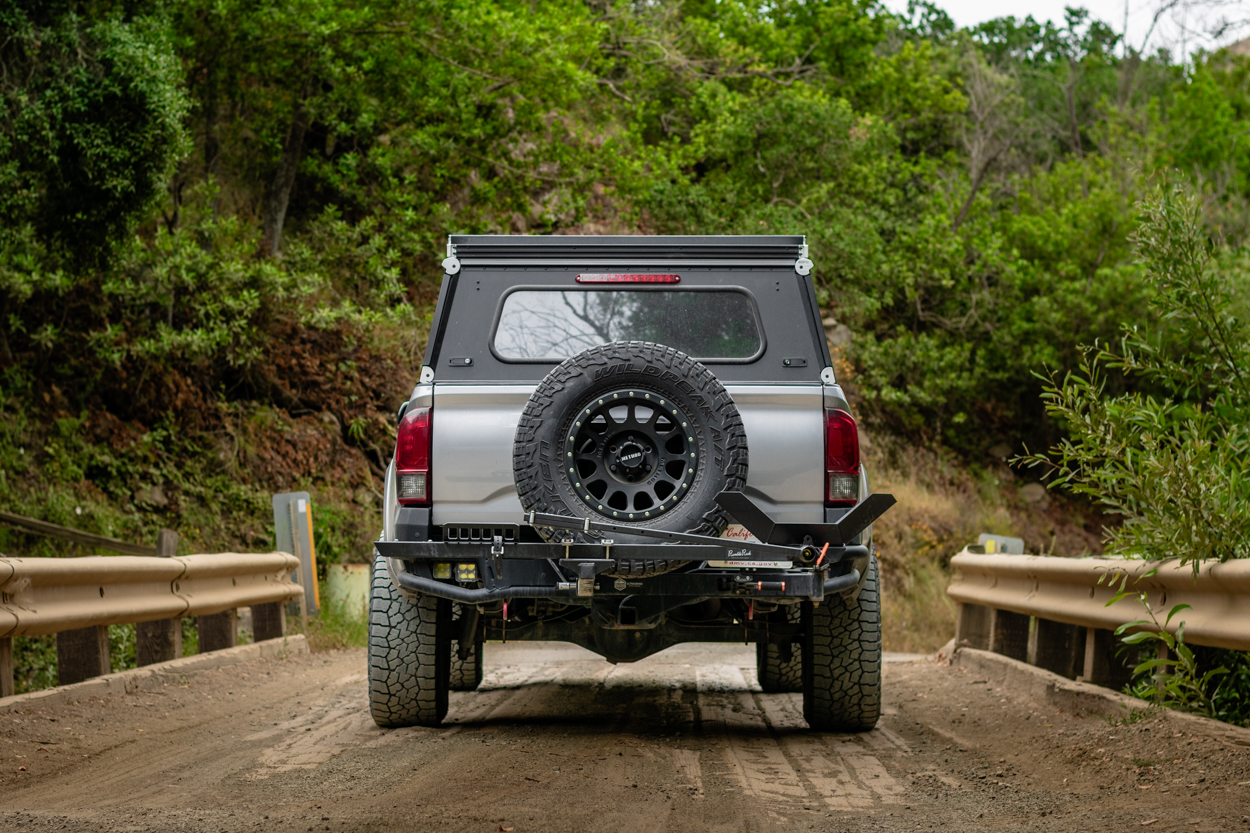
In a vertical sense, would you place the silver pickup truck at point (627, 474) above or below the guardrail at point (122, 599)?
above

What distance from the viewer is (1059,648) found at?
24.3 ft

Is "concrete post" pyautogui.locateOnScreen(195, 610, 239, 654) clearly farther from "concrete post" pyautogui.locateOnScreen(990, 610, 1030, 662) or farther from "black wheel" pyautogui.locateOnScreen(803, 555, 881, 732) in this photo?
"concrete post" pyautogui.locateOnScreen(990, 610, 1030, 662)

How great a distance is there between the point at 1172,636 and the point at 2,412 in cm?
1229

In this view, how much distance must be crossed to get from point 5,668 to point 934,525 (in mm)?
16916

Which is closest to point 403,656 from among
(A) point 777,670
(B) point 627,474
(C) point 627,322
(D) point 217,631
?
(B) point 627,474

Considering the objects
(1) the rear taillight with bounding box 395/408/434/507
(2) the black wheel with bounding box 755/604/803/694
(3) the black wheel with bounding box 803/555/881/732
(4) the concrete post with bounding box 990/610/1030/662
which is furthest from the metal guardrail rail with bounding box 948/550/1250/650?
(1) the rear taillight with bounding box 395/408/434/507

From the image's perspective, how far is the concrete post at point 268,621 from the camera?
30.6ft

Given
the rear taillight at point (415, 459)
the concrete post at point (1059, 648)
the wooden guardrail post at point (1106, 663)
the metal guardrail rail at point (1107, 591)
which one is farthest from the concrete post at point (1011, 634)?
the rear taillight at point (415, 459)

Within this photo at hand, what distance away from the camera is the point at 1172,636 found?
17.0ft

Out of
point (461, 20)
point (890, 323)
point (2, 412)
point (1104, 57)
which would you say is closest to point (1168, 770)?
point (2, 412)

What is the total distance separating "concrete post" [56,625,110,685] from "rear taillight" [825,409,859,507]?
13.1ft

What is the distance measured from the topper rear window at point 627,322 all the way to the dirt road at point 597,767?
1.87 m

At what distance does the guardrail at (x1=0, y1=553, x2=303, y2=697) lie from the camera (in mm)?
5496

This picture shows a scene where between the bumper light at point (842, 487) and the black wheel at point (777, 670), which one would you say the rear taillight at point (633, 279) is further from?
the black wheel at point (777, 670)
